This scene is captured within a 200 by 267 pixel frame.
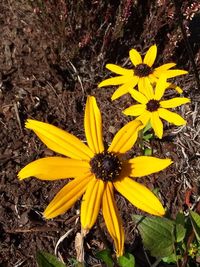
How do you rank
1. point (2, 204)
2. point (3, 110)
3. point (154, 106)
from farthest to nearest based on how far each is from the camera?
point (3, 110) → point (2, 204) → point (154, 106)

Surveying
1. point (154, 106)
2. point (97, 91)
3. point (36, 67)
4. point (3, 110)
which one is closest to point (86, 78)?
point (97, 91)

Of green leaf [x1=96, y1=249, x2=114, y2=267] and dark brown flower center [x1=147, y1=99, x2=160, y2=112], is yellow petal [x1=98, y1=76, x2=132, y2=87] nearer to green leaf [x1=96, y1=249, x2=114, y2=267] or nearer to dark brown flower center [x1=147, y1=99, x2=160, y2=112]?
dark brown flower center [x1=147, y1=99, x2=160, y2=112]

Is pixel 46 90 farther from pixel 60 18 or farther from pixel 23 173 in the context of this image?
pixel 23 173

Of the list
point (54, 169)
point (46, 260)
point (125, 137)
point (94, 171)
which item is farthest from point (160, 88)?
point (46, 260)

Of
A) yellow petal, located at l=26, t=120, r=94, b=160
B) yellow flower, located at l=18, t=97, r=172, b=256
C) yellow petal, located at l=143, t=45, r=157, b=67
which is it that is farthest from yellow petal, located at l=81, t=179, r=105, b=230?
yellow petal, located at l=143, t=45, r=157, b=67

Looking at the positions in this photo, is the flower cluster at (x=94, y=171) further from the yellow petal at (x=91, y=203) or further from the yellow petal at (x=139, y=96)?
the yellow petal at (x=139, y=96)

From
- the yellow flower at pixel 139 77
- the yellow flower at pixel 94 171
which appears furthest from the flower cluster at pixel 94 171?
the yellow flower at pixel 139 77

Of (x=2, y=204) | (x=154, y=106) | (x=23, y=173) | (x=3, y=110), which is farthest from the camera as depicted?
(x=3, y=110)

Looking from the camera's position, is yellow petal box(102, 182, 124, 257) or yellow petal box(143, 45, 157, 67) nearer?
yellow petal box(102, 182, 124, 257)
